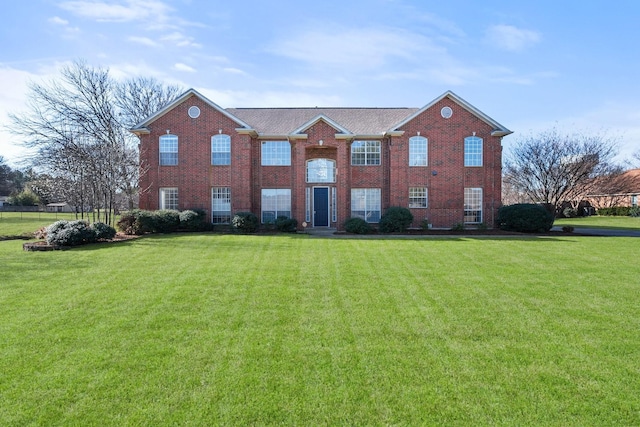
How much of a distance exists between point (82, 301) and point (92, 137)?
61.7 ft

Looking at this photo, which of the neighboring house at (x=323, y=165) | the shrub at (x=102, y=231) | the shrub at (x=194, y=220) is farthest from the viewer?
the neighboring house at (x=323, y=165)

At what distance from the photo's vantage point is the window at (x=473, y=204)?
73.9 feet

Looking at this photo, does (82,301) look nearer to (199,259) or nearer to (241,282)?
(241,282)

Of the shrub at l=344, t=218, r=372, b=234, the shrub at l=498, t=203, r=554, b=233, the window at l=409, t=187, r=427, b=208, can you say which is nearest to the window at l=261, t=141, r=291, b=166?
the shrub at l=344, t=218, r=372, b=234

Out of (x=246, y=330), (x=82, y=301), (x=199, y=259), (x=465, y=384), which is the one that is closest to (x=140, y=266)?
(x=199, y=259)

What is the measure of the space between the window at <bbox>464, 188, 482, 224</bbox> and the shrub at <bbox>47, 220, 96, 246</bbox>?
62.3 feet

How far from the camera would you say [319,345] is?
532cm

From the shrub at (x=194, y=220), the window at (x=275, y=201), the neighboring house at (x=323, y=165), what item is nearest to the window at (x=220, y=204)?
Result: the neighboring house at (x=323, y=165)

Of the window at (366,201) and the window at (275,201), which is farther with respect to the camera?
the window at (366,201)

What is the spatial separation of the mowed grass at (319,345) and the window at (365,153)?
13150 millimetres

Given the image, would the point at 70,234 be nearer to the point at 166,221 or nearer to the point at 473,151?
the point at 166,221

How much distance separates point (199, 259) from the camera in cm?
1153

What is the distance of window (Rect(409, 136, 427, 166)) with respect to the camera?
22172mm

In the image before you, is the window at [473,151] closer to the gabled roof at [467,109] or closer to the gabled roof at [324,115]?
the gabled roof at [467,109]
